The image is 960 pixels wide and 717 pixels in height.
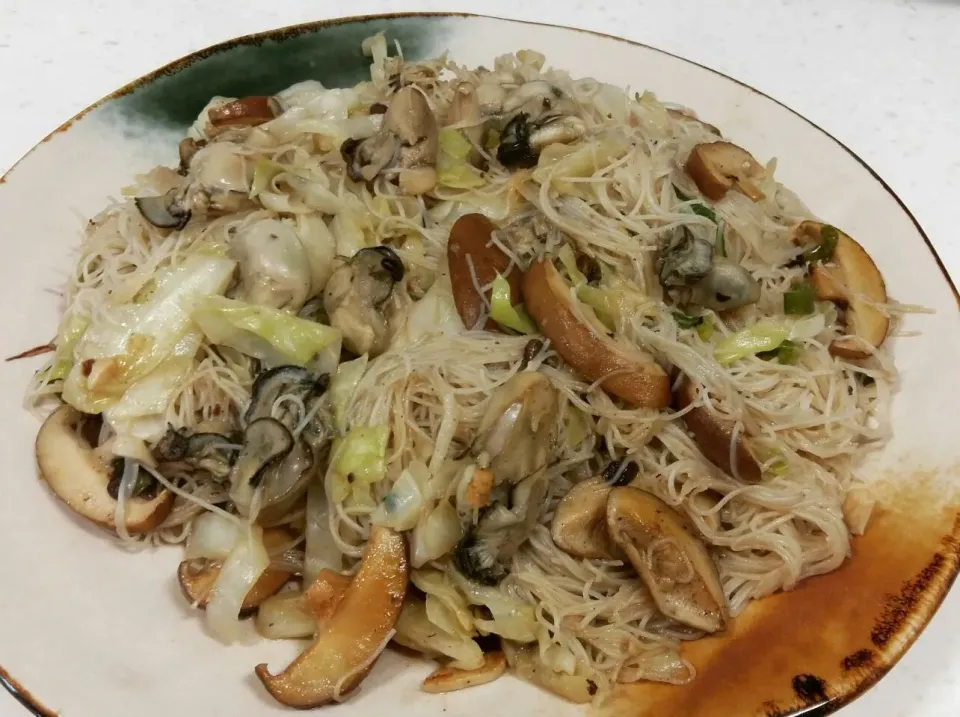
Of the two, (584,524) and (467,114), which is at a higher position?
(467,114)

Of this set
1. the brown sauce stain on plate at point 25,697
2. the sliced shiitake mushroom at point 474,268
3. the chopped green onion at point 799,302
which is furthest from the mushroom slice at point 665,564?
the brown sauce stain on plate at point 25,697

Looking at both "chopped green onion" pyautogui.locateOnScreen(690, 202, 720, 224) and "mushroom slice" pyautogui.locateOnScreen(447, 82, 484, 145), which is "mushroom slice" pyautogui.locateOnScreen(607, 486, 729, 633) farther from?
"mushroom slice" pyautogui.locateOnScreen(447, 82, 484, 145)

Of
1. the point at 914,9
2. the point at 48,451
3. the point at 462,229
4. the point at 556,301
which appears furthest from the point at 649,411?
the point at 914,9

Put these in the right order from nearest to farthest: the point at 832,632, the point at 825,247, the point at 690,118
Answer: the point at 832,632
the point at 825,247
the point at 690,118

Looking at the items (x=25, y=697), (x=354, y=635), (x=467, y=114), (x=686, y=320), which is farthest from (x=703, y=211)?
(x=25, y=697)

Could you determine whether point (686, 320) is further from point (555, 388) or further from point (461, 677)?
point (461, 677)

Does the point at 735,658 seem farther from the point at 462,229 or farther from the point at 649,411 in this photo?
the point at 462,229

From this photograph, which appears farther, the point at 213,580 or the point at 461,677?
the point at 213,580

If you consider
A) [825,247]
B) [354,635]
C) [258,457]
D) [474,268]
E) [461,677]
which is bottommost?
[461,677]
